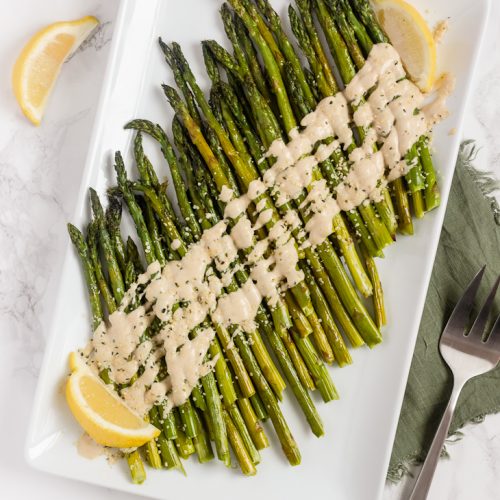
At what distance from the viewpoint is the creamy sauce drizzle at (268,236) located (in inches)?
119

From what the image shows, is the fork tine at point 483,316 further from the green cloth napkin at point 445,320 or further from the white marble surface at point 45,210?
the white marble surface at point 45,210

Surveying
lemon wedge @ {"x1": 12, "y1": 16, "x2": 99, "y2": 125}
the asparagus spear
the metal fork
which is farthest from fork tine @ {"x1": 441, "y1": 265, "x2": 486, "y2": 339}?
lemon wedge @ {"x1": 12, "y1": 16, "x2": 99, "y2": 125}

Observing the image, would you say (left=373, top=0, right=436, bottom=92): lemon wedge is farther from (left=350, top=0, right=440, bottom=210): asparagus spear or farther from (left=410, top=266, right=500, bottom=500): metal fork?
(left=410, top=266, right=500, bottom=500): metal fork

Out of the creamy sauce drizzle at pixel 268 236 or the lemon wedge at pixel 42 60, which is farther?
the lemon wedge at pixel 42 60

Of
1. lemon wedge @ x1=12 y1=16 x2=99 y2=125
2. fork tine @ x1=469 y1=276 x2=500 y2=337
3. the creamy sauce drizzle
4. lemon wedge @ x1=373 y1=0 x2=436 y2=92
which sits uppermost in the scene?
lemon wedge @ x1=12 y1=16 x2=99 y2=125

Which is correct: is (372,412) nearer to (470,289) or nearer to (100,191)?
(470,289)

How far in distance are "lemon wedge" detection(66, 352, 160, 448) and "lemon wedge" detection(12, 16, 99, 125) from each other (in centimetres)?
138

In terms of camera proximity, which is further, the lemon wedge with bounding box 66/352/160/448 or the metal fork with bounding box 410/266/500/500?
the metal fork with bounding box 410/266/500/500

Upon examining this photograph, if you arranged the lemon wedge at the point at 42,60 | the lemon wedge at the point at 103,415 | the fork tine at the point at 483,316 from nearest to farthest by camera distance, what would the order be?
the lemon wedge at the point at 103,415
the fork tine at the point at 483,316
the lemon wedge at the point at 42,60

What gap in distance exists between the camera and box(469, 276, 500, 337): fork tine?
10.2ft

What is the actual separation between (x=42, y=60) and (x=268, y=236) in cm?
149

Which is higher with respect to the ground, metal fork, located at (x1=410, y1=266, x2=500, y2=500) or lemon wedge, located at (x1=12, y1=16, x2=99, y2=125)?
lemon wedge, located at (x1=12, y1=16, x2=99, y2=125)

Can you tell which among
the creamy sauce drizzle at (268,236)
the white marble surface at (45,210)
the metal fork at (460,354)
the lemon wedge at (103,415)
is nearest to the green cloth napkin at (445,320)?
the metal fork at (460,354)

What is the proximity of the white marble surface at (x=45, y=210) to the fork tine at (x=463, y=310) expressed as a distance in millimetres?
550
